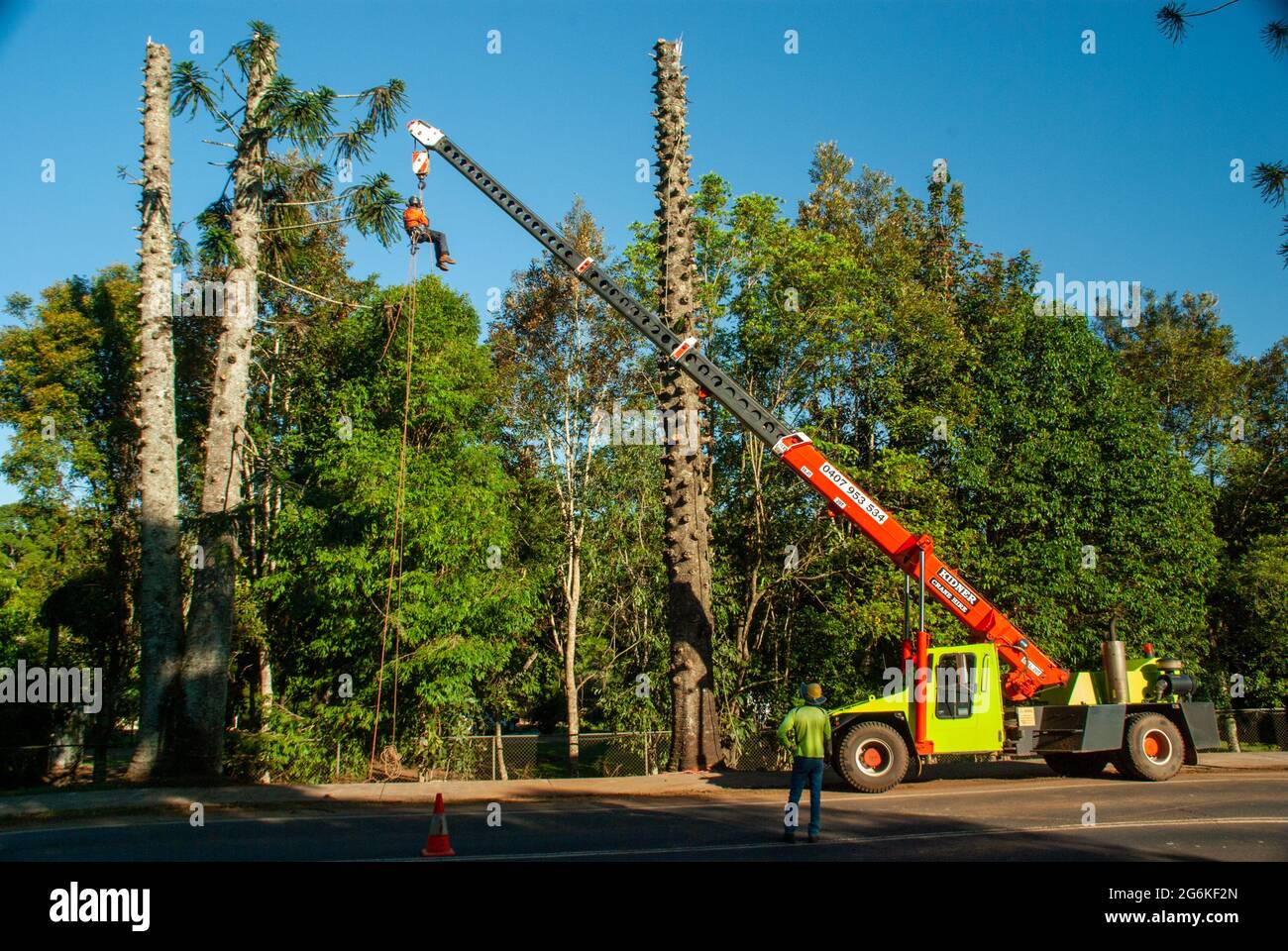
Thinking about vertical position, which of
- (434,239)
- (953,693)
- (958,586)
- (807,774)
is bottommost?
(807,774)

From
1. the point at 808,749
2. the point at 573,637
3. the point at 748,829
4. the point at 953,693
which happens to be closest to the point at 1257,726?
the point at 953,693

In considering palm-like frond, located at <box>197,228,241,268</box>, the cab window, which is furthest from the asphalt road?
palm-like frond, located at <box>197,228,241,268</box>

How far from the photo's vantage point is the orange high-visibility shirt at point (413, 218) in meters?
14.0

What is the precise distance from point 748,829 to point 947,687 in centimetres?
503

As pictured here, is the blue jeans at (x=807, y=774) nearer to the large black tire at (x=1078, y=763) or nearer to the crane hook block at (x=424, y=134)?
the large black tire at (x=1078, y=763)

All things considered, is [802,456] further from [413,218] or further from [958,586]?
[413,218]

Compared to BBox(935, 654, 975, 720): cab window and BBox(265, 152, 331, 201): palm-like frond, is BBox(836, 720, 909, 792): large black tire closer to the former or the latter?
BBox(935, 654, 975, 720): cab window

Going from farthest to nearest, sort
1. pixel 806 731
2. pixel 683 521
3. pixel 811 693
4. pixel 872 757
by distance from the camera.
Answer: pixel 683 521, pixel 872 757, pixel 811 693, pixel 806 731

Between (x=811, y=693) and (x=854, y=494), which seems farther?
(x=854, y=494)

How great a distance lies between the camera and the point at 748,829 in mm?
10672

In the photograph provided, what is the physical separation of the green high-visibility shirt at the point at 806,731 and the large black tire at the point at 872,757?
143 inches

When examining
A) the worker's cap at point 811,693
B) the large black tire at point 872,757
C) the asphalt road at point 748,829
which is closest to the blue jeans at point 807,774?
the asphalt road at point 748,829
